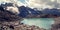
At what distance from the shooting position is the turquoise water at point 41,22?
8.45ft

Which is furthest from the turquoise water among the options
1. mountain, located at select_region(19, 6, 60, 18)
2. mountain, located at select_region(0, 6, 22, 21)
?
mountain, located at select_region(0, 6, 22, 21)

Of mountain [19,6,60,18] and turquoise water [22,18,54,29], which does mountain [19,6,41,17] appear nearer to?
mountain [19,6,60,18]

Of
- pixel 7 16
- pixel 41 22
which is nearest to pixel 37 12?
pixel 41 22

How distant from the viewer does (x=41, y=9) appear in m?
2.64

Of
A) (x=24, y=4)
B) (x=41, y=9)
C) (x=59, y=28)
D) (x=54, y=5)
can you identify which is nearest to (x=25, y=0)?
(x=24, y=4)

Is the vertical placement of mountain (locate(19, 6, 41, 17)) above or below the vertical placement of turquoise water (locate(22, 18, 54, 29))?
above

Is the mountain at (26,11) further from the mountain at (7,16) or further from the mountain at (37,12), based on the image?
the mountain at (7,16)

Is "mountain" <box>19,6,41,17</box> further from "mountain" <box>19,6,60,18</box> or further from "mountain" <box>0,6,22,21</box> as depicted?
"mountain" <box>0,6,22,21</box>

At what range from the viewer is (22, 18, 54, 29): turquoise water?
8.45 ft

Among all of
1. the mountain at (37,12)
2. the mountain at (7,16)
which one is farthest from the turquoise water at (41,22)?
the mountain at (7,16)

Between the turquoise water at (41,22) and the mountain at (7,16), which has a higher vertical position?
the mountain at (7,16)

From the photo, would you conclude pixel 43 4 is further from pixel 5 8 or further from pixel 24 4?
pixel 5 8

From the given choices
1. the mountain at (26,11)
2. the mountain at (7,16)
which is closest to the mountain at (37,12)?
the mountain at (26,11)

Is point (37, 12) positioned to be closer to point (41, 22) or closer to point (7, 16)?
point (41, 22)
